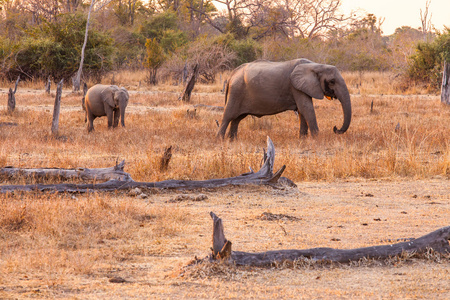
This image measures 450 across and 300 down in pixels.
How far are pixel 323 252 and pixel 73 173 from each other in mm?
3986

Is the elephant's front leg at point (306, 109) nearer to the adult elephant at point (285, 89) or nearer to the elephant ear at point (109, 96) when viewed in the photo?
the adult elephant at point (285, 89)

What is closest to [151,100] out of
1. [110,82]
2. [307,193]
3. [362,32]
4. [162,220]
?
[110,82]

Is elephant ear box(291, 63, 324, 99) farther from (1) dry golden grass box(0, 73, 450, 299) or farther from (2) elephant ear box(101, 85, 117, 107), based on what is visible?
(2) elephant ear box(101, 85, 117, 107)

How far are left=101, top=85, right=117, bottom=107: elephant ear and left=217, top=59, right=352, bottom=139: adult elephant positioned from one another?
121 inches

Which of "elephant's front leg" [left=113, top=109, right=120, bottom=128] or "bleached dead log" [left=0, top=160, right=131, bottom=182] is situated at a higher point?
"elephant's front leg" [left=113, top=109, right=120, bottom=128]

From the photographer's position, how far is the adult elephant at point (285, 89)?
38.2 feet

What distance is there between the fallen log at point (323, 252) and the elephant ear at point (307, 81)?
7394 millimetres

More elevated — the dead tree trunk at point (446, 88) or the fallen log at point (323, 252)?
the dead tree trunk at point (446, 88)

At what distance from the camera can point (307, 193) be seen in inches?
291

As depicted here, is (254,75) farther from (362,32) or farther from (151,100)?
(362,32)

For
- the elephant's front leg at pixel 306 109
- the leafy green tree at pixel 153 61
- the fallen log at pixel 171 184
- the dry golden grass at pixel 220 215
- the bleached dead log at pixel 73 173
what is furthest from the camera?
the leafy green tree at pixel 153 61

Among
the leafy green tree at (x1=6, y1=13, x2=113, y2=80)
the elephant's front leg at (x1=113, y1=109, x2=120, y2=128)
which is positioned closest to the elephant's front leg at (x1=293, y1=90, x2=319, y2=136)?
Result: the elephant's front leg at (x1=113, y1=109, x2=120, y2=128)

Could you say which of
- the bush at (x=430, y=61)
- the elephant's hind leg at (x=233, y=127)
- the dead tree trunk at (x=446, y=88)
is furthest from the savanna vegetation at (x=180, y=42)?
the elephant's hind leg at (x=233, y=127)

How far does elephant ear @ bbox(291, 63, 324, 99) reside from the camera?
11.6m
